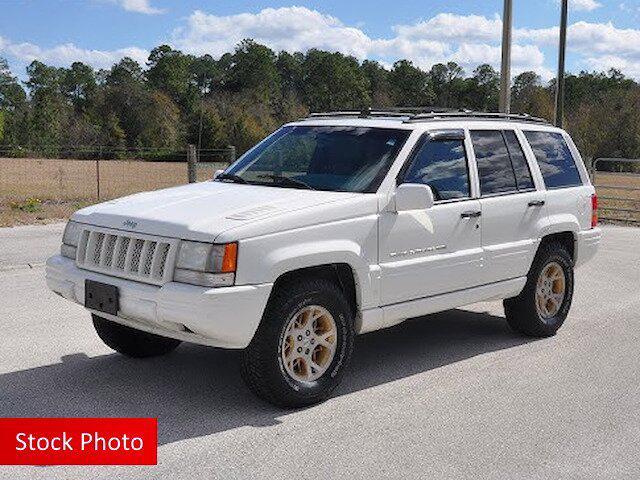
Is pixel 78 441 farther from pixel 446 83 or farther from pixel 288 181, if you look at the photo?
pixel 446 83

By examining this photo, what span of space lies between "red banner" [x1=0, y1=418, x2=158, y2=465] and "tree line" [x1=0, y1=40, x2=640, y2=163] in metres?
42.8

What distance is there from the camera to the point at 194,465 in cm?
440

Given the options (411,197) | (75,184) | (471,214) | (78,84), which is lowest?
(75,184)

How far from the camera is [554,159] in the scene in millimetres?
7602

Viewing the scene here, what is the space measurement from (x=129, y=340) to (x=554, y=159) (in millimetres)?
4102

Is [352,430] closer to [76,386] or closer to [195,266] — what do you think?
[195,266]

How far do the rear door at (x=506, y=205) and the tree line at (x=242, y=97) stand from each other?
39788mm

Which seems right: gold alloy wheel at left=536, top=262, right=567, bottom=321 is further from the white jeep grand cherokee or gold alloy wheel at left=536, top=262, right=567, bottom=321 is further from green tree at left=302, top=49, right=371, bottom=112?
green tree at left=302, top=49, right=371, bottom=112

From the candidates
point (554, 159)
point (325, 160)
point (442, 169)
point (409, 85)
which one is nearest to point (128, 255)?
point (325, 160)

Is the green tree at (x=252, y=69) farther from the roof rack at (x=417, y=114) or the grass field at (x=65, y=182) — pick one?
the roof rack at (x=417, y=114)

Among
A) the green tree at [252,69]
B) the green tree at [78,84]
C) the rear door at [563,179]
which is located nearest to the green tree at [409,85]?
the green tree at [252,69]

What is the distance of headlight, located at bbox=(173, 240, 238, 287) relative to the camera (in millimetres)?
4863

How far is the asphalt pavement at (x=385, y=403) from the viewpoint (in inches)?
175

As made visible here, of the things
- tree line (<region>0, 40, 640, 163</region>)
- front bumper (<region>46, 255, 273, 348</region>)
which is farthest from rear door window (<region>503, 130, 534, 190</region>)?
tree line (<region>0, 40, 640, 163</region>)
